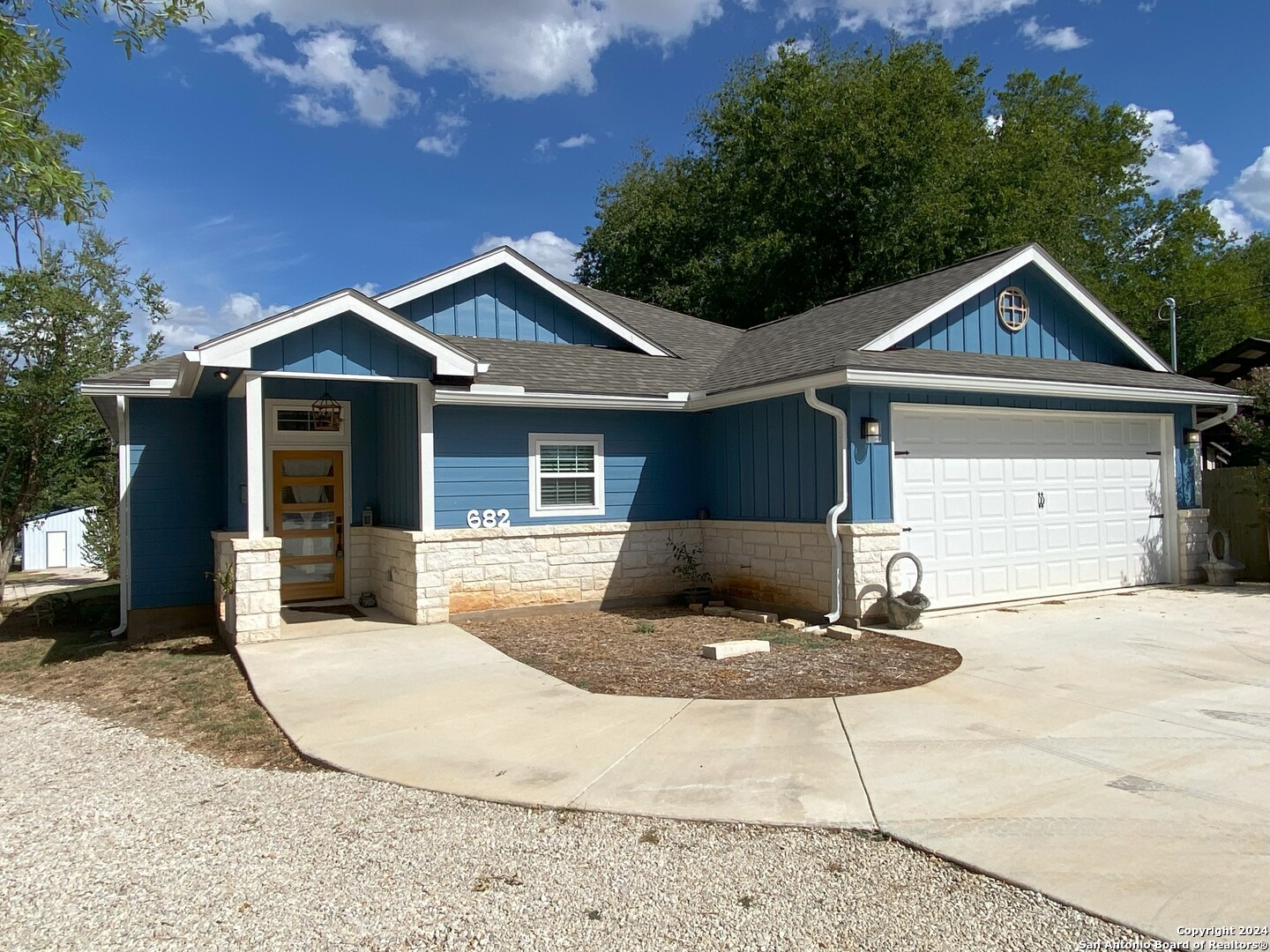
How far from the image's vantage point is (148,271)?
69.4ft

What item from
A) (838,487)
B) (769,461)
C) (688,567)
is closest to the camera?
(838,487)

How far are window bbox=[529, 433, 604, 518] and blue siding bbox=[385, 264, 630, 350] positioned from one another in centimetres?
254

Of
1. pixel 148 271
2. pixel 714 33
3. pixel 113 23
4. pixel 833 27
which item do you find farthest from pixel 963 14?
pixel 113 23

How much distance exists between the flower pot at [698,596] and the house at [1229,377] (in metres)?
9.75

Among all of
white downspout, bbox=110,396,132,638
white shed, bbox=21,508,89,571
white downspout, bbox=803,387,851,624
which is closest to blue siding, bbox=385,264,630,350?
white downspout, bbox=110,396,132,638

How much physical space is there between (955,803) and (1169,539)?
10.0 m

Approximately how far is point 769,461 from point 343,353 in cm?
513

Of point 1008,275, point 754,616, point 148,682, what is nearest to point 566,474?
point 754,616

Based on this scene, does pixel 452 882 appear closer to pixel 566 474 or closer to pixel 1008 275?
pixel 566 474

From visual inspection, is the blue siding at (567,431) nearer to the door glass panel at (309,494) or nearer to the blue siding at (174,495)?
the door glass panel at (309,494)

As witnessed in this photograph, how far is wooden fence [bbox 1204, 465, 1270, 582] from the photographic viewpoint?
41.4 feet

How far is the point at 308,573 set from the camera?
1116 centimetres

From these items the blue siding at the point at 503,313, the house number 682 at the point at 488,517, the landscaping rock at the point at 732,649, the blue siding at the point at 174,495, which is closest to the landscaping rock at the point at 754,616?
the landscaping rock at the point at 732,649

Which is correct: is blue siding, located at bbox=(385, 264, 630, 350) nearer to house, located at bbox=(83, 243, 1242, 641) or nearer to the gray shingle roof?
house, located at bbox=(83, 243, 1242, 641)
